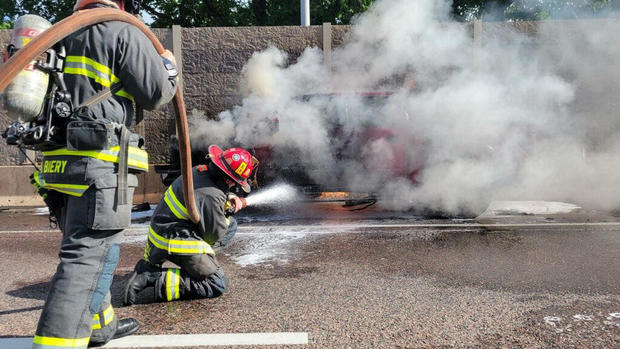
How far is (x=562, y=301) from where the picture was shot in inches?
131

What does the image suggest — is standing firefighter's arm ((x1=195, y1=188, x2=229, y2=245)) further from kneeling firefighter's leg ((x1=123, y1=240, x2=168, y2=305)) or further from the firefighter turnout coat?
kneeling firefighter's leg ((x1=123, y1=240, x2=168, y2=305))

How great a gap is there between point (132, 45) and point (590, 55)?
9866mm

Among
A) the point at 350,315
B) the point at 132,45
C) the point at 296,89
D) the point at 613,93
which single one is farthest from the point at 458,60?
the point at 132,45

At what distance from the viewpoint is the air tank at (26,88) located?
2102 mm

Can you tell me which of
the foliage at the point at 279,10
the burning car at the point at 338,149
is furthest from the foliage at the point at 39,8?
the burning car at the point at 338,149

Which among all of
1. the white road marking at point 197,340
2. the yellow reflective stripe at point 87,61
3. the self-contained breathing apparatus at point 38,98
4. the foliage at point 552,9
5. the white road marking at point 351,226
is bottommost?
the white road marking at point 351,226

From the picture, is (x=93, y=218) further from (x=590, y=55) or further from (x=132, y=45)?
(x=590, y=55)

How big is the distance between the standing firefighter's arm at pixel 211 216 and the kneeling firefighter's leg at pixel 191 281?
0.17 metres

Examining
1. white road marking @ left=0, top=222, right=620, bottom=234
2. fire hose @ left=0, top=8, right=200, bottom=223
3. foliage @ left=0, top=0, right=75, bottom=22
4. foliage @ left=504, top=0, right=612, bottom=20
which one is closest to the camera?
fire hose @ left=0, top=8, right=200, bottom=223

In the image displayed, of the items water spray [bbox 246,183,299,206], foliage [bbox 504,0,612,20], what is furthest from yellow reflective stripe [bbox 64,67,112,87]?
foliage [bbox 504,0,612,20]

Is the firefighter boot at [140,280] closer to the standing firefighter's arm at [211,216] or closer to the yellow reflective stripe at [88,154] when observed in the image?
the standing firefighter's arm at [211,216]

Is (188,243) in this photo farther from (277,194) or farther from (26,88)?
(277,194)

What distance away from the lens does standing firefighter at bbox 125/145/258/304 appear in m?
3.41

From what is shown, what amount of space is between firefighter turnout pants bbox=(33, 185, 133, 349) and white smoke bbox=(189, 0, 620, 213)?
15.5ft
